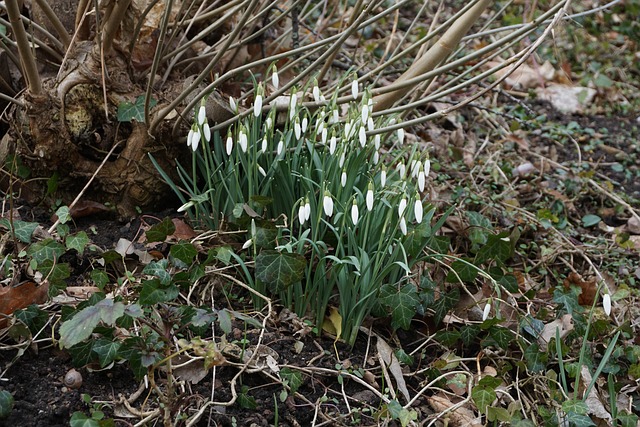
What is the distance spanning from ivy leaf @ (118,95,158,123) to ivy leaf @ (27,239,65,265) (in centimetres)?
58

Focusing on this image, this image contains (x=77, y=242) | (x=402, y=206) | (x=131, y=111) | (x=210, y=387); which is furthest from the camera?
(x=131, y=111)

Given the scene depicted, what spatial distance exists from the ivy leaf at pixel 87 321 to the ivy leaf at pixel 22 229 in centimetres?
67

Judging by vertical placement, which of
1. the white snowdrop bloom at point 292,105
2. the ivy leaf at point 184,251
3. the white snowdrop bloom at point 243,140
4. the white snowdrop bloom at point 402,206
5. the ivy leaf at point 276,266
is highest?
the white snowdrop bloom at point 292,105

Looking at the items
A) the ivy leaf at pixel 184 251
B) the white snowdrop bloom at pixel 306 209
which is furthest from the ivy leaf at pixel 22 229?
the white snowdrop bloom at pixel 306 209

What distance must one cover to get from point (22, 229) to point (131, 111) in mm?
607

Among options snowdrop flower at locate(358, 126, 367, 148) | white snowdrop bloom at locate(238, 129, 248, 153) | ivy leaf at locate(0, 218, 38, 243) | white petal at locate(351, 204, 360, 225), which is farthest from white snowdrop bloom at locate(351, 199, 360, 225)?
ivy leaf at locate(0, 218, 38, 243)

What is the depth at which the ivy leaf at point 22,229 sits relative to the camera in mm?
2605

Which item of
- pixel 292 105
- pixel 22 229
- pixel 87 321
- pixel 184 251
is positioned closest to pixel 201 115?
pixel 292 105

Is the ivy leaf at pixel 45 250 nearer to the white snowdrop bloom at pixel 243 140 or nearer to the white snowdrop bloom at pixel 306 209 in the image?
the white snowdrop bloom at pixel 243 140

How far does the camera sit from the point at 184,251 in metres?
2.56

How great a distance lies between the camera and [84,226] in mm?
2984

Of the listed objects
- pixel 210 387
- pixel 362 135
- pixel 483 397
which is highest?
pixel 362 135

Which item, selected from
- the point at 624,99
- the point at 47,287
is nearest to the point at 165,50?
the point at 47,287

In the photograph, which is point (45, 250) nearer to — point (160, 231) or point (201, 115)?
point (160, 231)
